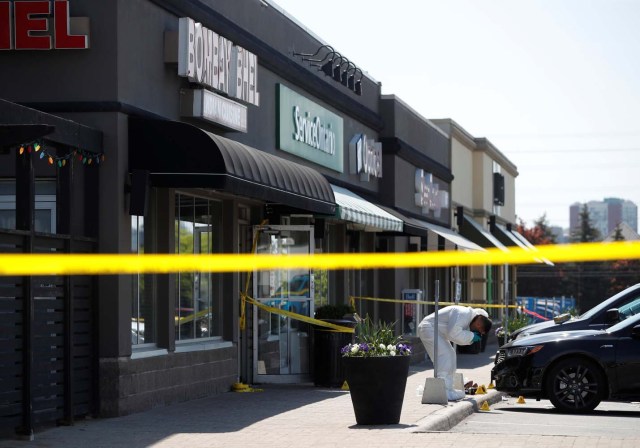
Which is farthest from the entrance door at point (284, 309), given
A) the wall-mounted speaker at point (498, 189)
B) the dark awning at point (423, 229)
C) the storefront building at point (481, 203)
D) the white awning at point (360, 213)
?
the wall-mounted speaker at point (498, 189)

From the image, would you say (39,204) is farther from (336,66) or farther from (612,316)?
(336,66)

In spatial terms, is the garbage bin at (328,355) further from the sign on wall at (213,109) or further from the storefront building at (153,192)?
the sign on wall at (213,109)

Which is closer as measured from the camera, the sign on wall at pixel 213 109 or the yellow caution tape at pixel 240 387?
the sign on wall at pixel 213 109

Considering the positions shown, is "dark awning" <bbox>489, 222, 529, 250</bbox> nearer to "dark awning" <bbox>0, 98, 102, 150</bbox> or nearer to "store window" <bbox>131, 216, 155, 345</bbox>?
"store window" <bbox>131, 216, 155, 345</bbox>

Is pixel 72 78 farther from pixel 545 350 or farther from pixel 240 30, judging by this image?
pixel 545 350

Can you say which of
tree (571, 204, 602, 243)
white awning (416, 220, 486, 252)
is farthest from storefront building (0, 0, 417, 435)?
tree (571, 204, 602, 243)

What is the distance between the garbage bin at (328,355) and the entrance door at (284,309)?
40 centimetres

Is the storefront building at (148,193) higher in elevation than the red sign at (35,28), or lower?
lower

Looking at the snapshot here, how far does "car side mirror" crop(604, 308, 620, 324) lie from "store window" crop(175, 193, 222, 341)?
5616 millimetres

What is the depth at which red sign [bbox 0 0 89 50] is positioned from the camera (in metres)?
15.0

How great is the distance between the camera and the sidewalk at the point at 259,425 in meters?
12.6

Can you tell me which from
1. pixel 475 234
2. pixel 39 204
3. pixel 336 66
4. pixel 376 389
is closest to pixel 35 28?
pixel 39 204

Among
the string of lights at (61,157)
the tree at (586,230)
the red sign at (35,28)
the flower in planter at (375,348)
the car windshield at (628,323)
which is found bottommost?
the flower in planter at (375,348)

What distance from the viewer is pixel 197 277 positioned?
18562 millimetres
